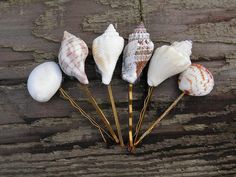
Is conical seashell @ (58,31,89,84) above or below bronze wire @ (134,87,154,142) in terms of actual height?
above

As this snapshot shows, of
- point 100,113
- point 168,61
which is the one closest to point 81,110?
point 100,113

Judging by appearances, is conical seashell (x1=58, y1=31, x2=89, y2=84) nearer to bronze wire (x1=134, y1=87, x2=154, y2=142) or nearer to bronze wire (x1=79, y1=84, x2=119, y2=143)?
bronze wire (x1=79, y1=84, x2=119, y2=143)

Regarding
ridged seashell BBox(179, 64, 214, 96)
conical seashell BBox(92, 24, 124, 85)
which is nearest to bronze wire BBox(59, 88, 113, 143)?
conical seashell BBox(92, 24, 124, 85)

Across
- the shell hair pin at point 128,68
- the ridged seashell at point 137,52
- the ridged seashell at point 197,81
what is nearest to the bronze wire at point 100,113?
the shell hair pin at point 128,68

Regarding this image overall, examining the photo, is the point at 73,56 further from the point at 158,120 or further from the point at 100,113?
the point at 158,120

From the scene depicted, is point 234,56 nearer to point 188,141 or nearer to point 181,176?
point 188,141

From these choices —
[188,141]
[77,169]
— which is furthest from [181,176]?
[77,169]

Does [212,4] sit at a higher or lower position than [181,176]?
higher
